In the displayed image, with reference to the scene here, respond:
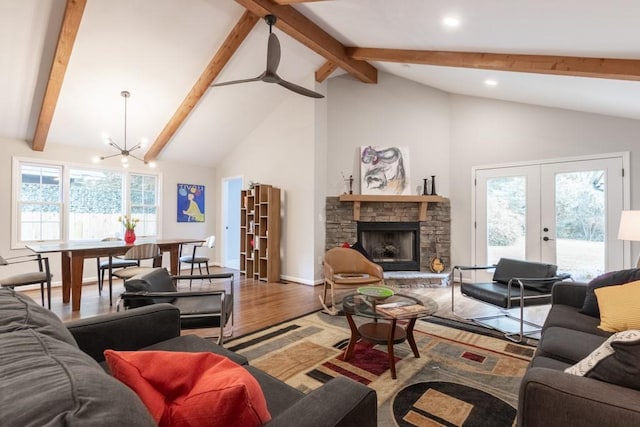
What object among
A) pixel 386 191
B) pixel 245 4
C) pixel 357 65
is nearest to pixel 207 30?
pixel 245 4

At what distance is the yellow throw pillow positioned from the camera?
1881 millimetres

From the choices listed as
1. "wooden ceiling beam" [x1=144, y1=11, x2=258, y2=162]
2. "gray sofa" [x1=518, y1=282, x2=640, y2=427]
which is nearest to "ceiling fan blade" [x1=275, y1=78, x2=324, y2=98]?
"wooden ceiling beam" [x1=144, y1=11, x2=258, y2=162]

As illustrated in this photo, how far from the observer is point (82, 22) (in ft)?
11.5

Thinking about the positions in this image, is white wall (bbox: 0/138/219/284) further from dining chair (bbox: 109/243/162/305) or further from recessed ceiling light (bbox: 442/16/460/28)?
recessed ceiling light (bbox: 442/16/460/28)

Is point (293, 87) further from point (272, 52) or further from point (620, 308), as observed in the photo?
point (620, 308)

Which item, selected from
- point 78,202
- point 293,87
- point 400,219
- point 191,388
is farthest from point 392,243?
point 78,202

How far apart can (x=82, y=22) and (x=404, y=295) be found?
179 inches

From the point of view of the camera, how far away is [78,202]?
5379 millimetres

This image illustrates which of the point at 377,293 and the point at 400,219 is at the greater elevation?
the point at 400,219

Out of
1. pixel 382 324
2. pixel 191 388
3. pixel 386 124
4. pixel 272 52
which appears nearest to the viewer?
pixel 191 388

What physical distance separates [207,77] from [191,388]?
468 centimetres

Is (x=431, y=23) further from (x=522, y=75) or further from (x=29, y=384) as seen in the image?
(x=29, y=384)

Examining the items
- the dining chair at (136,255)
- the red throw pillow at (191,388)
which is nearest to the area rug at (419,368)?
the red throw pillow at (191,388)

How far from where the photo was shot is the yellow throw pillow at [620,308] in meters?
1.88
